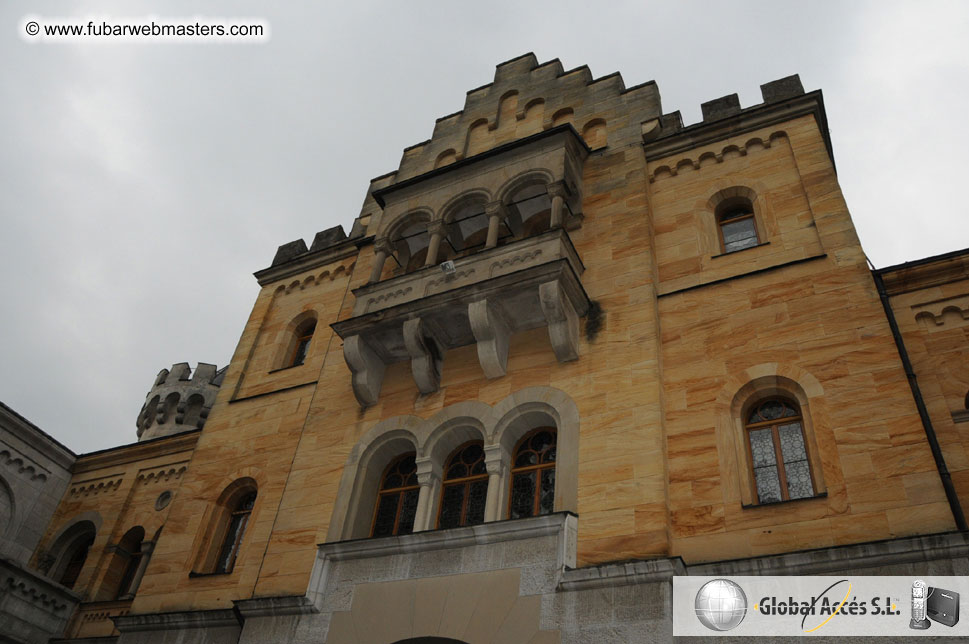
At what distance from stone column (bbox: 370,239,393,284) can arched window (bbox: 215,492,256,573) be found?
5157 millimetres

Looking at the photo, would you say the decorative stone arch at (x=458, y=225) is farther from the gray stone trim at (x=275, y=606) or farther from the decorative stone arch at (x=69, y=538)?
the decorative stone arch at (x=69, y=538)

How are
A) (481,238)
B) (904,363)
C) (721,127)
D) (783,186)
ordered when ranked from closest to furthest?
(904,363), (783,186), (721,127), (481,238)

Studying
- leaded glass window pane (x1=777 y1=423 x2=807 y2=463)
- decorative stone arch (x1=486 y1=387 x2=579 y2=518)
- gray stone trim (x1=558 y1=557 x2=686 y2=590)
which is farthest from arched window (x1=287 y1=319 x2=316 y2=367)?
leaded glass window pane (x1=777 y1=423 x2=807 y2=463)

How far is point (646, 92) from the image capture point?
1802 cm

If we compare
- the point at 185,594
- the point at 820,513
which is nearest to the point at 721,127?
the point at 820,513

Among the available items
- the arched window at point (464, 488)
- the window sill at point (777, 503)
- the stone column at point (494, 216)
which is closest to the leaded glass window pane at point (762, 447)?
the window sill at point (777, 503)

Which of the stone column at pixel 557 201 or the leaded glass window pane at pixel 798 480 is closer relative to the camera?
the leaded glass window pane at pixel 798 480

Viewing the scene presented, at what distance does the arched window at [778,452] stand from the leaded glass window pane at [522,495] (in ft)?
11.1

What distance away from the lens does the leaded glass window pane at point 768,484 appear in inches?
418

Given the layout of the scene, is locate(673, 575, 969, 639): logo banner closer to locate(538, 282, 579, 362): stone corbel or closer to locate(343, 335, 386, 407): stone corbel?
locate(538, 282, 579, 362): stone corbel

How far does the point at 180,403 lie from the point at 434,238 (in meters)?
20.5

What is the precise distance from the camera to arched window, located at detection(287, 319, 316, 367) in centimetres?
1796

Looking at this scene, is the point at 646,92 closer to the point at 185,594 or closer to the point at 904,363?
the point at 904,363

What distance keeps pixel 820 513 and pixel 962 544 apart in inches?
64.3
